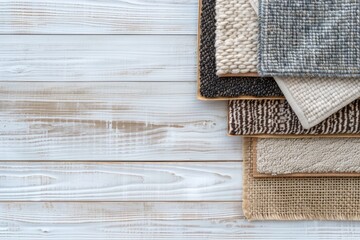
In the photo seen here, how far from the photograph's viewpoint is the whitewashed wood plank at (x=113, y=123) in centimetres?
75

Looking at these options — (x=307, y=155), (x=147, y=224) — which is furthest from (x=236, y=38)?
(x=147, y=224)

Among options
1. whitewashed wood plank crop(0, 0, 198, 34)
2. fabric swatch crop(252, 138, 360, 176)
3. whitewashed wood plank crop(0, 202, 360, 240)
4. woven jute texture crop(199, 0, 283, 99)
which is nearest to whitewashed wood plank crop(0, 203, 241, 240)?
whitewashed wood plank crop(0, 202, 360, 240)

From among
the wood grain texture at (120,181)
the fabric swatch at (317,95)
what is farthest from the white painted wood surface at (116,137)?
the fabric swatch at (317,95)

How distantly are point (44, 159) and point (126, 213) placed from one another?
177 mm

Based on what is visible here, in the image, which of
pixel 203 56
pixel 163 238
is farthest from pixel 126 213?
pixel 203 56

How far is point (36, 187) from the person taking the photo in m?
0.75

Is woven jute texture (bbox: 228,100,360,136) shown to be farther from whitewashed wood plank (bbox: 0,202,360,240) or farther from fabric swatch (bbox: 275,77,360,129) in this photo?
whitewashed wood plank (bbox: 0,202,360,240)

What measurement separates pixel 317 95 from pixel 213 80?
169mm

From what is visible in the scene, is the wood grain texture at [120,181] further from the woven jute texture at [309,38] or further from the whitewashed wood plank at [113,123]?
the woven jute texture at [309,38]

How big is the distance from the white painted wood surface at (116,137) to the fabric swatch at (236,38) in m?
0.07

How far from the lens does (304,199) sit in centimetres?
73

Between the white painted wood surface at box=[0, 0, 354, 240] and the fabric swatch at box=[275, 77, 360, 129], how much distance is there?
131 mm

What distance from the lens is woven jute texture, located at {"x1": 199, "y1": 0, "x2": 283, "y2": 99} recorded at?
2.27 ft

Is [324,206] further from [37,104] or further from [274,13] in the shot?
[37,104]
